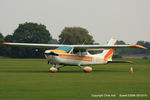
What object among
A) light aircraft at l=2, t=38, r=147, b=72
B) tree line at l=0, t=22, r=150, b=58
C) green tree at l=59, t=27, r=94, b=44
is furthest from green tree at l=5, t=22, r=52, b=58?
light aircraft at l=2, t=38, r=147, b=72

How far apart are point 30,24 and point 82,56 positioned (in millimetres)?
73848

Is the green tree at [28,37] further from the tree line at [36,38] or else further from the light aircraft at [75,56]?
the light aircraft at [75,56]

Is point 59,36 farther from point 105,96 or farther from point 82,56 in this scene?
point 105,96

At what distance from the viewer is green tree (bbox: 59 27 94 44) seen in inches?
3513

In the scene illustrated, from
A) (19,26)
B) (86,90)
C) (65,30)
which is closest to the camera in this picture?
(86,90)

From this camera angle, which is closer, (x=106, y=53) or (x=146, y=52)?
(x=106, y=53)

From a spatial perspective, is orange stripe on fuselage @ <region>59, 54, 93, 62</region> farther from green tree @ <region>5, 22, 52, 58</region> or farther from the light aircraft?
green tree @ <region>5, 22, 52, 58</region>

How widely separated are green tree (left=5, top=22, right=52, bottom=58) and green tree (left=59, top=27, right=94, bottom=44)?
5933 mm

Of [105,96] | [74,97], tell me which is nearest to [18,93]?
[74,97]

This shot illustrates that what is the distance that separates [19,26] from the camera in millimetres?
98938

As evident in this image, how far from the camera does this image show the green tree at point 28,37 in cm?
8906

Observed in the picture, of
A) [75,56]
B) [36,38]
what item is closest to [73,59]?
[75,56]

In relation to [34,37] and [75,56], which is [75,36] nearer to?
[34,37]

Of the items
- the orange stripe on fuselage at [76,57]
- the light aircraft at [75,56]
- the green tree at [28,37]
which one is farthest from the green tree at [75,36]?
the orange stripe on fuselage at [76,57]
